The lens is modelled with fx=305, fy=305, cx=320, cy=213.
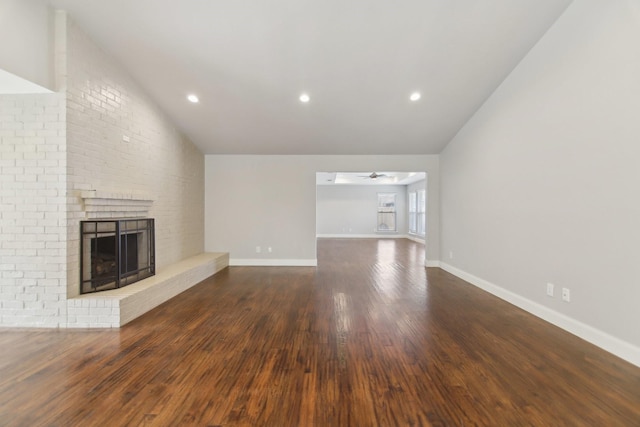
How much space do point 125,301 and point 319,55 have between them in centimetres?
353

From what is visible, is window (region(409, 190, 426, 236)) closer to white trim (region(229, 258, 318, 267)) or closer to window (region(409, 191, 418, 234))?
window (region(409, 191, 418, 234))

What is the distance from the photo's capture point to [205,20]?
3252 millimetres

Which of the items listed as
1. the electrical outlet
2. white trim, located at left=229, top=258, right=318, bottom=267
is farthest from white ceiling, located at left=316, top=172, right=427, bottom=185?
the electrical outlet

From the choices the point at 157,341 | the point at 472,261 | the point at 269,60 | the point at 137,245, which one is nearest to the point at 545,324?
the point at 472,261

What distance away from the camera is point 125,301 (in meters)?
3.16

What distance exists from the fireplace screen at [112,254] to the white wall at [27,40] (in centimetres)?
149

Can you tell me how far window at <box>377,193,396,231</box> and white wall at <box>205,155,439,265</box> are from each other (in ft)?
22.6

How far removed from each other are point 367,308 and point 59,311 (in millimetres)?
3261

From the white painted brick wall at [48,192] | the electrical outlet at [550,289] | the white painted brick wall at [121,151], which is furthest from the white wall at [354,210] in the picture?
the white painted brick wall at [48,192]

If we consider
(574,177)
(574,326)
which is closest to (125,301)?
(574,326)

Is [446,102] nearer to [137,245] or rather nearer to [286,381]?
[286,381]

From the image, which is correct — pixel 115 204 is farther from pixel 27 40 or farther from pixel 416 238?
pixel 416 238

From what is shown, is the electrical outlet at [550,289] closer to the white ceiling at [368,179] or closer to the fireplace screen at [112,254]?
the fireplace screen at [112,254]

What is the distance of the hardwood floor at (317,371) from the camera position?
5.76 feet
